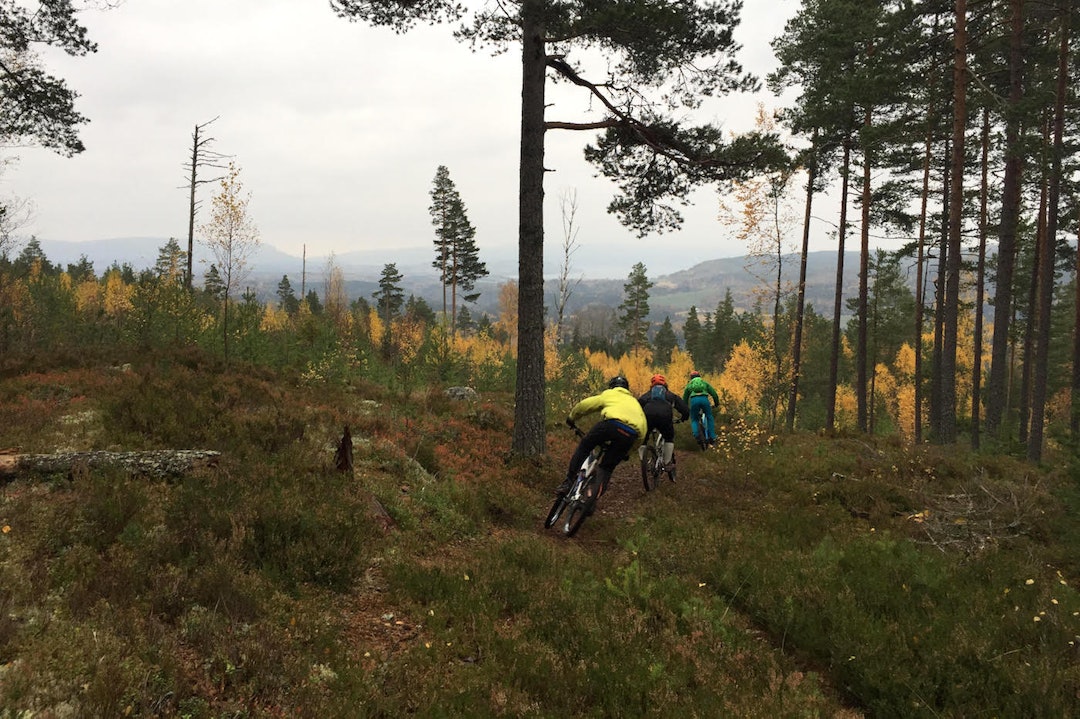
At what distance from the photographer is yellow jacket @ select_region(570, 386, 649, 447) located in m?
7.35

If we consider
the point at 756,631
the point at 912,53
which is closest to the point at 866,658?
the point at 756,631

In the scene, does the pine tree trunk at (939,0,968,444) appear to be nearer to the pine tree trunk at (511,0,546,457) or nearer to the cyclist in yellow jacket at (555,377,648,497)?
the cyclist in yellow jacket at (555,377,648,497)

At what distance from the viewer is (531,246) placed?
10.0m

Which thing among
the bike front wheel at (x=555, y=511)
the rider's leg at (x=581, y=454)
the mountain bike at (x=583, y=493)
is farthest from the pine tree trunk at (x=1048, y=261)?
the bike front wheel at (x=555, y=511)

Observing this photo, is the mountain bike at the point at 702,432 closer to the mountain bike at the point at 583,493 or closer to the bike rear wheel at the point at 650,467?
the bike rear wheel at the point at 650,467

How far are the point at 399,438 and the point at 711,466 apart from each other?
7.24m

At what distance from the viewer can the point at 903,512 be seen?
852cm

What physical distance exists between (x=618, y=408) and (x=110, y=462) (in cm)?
630

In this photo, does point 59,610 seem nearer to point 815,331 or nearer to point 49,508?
point 49,508

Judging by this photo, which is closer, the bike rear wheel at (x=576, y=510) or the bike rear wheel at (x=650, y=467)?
the bike rear wheel at (x=576, y=510)

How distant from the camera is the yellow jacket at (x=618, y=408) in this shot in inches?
289

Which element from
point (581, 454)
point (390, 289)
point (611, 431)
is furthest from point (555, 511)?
point (390, 289)

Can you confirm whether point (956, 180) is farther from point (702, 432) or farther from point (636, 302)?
point (636, 302)

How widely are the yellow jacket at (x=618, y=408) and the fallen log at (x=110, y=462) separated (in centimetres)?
500
